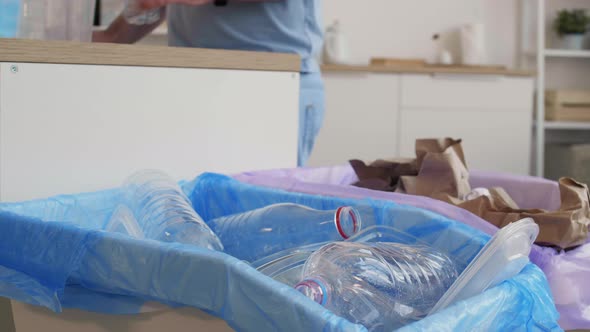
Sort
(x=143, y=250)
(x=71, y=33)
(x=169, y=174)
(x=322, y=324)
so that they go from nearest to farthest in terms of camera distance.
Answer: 1. (x=322, y=324)
2. (x=143, y=250)
3. (x=169, y=174)
4. (x=71, y=33)

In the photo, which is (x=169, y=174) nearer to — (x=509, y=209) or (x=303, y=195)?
(x=303, y=195)

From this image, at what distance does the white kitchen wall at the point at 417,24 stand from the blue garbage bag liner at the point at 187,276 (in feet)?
9.58

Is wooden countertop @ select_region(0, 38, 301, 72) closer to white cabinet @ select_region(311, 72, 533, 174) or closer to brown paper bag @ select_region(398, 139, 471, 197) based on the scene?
brown paper bag @ select_region(398, 139, 471, 197)

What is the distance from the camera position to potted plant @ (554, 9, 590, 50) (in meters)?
3.68

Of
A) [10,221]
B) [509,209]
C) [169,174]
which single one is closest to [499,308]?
[509,209]

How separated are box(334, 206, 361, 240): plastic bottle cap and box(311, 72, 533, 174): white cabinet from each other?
8.46 feet

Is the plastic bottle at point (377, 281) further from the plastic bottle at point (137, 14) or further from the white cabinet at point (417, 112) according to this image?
the white cabinet at point (417, 112)

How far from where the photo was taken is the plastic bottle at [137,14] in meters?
1.35

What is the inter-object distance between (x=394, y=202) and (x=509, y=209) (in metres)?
0.14

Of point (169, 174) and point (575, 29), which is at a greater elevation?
point (575, 29)

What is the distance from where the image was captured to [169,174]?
105 cm

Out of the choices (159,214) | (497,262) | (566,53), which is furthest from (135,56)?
(566,53)

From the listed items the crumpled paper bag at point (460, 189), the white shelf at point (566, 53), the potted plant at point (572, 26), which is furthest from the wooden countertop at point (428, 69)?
the crumpled paper bag at point (460, 189)

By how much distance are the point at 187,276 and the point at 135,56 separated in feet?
1.63
